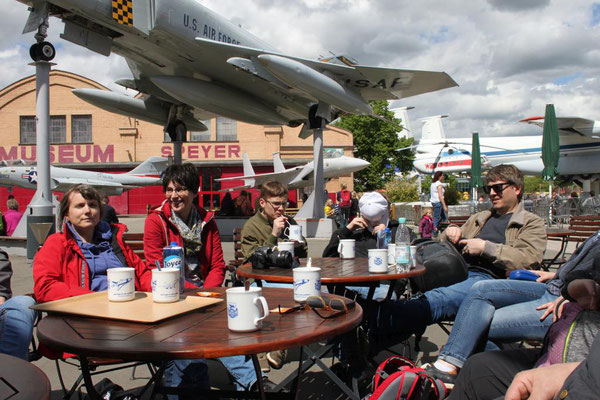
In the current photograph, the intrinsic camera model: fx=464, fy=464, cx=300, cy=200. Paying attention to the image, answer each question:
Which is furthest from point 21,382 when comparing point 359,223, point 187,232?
point 359,223

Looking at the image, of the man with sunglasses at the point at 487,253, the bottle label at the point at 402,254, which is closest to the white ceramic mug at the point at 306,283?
the bottle label at the point at 402,254

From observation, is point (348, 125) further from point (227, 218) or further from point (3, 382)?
point (3, 382)

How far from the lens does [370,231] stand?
161 inches

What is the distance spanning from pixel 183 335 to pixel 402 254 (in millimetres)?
1842

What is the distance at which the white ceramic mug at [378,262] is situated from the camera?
303 centimetres

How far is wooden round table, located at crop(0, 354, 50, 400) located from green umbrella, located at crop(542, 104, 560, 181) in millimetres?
19733

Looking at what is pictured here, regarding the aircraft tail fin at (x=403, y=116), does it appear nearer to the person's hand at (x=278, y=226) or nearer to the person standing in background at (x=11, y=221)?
the person standing in background at (x=11, y=221)

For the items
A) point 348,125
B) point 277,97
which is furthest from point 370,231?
point 348,125

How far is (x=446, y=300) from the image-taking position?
11.1 feet

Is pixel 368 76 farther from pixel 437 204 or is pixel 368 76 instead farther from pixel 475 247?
pixel 475 247

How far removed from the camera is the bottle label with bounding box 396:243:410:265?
313 centimetres

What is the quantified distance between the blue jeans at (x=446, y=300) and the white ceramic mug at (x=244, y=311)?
6.59ft

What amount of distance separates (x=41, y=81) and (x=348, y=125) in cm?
3702

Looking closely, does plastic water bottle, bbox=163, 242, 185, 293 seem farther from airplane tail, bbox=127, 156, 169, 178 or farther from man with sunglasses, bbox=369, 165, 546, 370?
airplane tail, bbox=127, 156, 169, 178
